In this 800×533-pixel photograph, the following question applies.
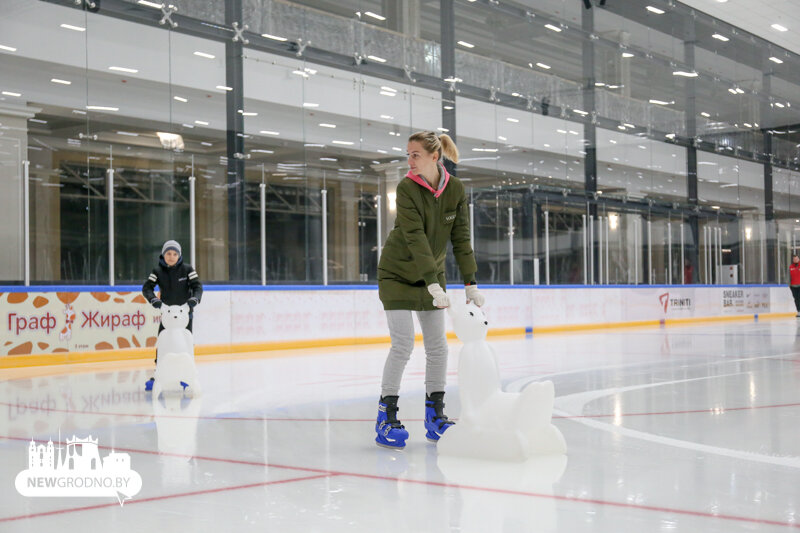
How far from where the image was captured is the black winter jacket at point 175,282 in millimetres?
6648

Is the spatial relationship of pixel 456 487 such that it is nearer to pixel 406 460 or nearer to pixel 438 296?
pixel 406 460

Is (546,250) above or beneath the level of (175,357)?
above

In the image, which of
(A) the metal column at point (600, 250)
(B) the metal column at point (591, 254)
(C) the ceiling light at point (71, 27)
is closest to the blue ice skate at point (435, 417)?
(C) the ceiling light at point (71, 27)

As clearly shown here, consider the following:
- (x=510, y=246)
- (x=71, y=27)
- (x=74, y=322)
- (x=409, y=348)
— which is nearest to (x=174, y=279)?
(x=74, y=322)

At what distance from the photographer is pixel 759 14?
21203 millimetres

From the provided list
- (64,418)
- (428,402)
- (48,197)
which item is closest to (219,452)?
(428,402)

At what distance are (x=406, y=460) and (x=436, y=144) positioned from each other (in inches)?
55.5

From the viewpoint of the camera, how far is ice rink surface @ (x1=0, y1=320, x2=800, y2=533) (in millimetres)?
2486

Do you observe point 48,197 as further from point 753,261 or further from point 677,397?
point 753,261

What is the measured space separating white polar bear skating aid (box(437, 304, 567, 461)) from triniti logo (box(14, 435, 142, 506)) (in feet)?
4.20

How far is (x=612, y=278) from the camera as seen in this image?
17.0m

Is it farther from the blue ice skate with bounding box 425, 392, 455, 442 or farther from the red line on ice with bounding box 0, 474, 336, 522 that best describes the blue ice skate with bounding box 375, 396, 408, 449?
the red line on ice with bounding box 0, 474, 336, 522

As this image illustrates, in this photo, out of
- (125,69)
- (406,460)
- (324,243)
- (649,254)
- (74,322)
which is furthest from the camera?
(649,254)

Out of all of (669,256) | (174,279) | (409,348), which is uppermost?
(669,256)
